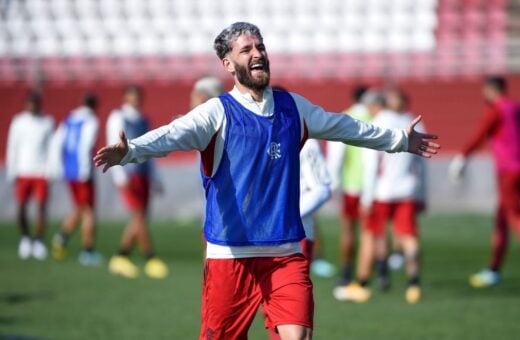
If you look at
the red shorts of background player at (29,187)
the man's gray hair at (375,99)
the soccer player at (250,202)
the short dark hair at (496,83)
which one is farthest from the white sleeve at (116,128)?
the soccer player at (250,202)

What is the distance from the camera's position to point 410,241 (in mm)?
13352

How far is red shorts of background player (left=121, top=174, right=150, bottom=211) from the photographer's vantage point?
648 inches

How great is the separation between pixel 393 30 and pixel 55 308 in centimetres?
1619

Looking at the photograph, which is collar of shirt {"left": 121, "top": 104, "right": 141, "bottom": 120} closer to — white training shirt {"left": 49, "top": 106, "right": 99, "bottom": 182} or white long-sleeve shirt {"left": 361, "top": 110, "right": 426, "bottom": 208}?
white training shirt {"left": 49, "top": 106, "right": 99, "bottom": 182}

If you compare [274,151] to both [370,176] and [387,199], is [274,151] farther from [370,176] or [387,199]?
[387,199]

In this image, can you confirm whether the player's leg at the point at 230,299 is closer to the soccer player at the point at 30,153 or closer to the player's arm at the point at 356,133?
the player's arm at the point at 356,133

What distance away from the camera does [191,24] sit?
28.1m

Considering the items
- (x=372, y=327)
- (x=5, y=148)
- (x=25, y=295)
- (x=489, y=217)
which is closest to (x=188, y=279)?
(x=25, y=295)

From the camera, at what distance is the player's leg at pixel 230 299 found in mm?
6500

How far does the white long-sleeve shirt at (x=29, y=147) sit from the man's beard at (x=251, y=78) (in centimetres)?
1360

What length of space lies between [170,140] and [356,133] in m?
1.23

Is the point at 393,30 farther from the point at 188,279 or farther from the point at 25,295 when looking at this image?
the point at 25,295

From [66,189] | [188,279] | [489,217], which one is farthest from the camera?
[66,189]

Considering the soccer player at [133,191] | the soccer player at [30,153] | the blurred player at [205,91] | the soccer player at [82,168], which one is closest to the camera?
the blurred player at [205,91]
